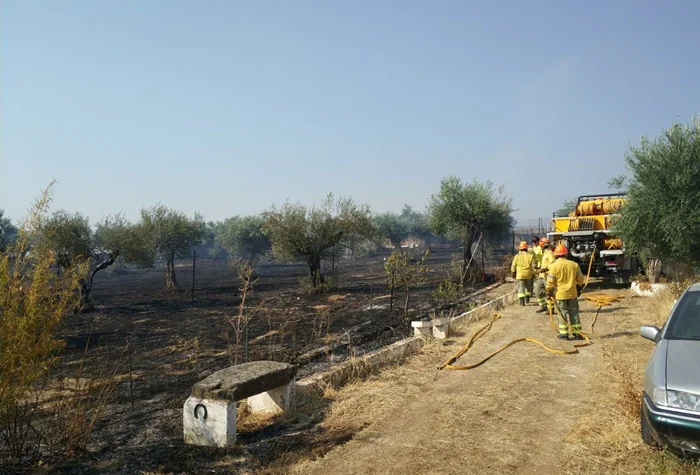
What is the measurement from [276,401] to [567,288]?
5.82m

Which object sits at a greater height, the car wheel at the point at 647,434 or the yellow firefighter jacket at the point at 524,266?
the yellow firefighter jacket at the point at 524,266

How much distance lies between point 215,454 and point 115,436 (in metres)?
1.58

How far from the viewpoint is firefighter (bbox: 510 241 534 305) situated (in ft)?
41.5

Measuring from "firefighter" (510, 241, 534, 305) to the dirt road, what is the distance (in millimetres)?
4269

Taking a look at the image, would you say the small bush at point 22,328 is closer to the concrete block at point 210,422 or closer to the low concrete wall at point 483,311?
the concrete block at point 210,422

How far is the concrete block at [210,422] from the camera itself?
501 centimetres

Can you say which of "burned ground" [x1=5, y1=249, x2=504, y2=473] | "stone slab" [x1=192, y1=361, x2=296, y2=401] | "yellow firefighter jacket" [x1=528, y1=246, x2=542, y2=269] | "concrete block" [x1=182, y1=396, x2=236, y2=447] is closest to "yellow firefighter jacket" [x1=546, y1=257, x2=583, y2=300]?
"burned ground" [x1=5, y1=249, x2=504, y2=473]

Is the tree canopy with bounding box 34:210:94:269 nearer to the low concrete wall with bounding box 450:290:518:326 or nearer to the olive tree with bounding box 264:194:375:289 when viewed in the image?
the olive tree with bounding box 264:194:375:289

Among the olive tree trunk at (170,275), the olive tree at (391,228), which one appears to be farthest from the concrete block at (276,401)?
the olive tree at (391,228)

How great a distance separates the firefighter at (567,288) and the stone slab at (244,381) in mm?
5550

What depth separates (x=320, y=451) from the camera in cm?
473

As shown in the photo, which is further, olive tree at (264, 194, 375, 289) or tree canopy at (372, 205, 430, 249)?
tree canopy at (372, 205, 430, 249)

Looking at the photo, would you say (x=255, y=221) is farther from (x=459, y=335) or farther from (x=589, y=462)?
(x=589, y=462)

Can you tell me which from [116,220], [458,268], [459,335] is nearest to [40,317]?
[459,335]
